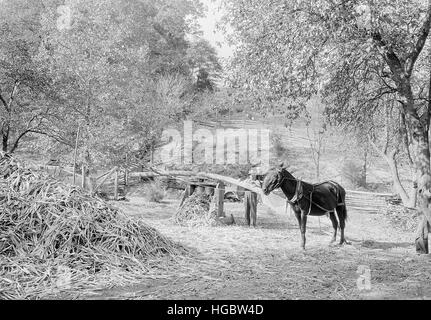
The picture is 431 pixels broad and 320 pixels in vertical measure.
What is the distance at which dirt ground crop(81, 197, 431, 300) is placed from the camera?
5500 mm

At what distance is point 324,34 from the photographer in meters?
7.39

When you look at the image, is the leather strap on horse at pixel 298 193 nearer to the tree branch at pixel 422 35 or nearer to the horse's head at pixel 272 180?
the horse's head at pixel 272 180

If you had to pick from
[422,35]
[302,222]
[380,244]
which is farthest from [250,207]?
[422,35]

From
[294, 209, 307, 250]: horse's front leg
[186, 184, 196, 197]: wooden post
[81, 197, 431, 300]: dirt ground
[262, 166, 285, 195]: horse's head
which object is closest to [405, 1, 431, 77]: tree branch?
[262, 166, 285, 195]: horse's head

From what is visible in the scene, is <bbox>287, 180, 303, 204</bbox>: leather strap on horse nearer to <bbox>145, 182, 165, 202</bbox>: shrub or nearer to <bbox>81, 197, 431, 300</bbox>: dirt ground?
<bbox>81, 197, 431, 300</bbox>: dirt ground

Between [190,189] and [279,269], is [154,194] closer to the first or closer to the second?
[190,189]

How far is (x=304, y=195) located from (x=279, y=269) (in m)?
2.27

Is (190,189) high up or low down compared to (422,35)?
down

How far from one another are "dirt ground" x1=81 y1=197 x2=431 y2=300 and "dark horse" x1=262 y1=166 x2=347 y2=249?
2.54ft

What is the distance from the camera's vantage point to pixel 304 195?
8695 mm

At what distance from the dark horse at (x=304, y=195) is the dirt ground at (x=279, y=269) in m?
0.77

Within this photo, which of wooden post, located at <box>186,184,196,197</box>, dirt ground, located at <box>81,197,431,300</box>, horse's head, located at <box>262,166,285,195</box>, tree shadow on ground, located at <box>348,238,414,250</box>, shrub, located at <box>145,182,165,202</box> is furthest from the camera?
shrub, located at <box>145,182,165,202</box>

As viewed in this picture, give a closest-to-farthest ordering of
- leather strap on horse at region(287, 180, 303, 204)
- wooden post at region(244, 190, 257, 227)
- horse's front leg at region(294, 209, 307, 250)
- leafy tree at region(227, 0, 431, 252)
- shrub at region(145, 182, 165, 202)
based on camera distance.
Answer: leafy tree at region(227, 0, 431, 252)
leather strap on horse at region(287, 180, 303, 204)
horse's front leg at region(294, 209, 307, 250)
wooden post at region(244, 190, 257, 227)
shrub at region(145, 182, 165, 202)
